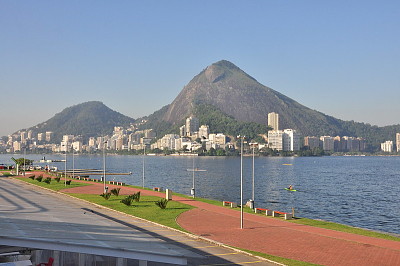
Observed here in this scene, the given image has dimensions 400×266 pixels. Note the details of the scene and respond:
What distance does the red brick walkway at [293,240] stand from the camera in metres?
26.1

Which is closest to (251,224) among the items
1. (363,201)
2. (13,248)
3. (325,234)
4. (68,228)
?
(325,234)

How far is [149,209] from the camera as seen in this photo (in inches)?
1741

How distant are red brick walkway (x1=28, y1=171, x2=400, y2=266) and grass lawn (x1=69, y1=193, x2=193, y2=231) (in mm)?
1177

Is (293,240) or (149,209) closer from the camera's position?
(293,240)

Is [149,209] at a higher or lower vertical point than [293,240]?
higher

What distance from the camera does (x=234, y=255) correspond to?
26.4 m

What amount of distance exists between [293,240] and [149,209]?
18.1 metres

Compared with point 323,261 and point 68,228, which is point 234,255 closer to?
point 323,261

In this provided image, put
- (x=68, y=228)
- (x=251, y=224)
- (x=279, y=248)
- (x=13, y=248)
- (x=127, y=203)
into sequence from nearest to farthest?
(x=13, y=248), (x=68, y=228), (x=279, y=248), (x=251, y=224), (x=127, y=203)

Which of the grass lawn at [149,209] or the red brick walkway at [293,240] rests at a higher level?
the grass lawn at [149,209]

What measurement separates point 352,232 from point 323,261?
11.1m

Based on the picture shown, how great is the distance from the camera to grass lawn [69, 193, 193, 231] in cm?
3836

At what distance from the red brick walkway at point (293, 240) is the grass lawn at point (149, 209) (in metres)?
1.18

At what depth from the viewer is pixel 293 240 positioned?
3091 centimetres
